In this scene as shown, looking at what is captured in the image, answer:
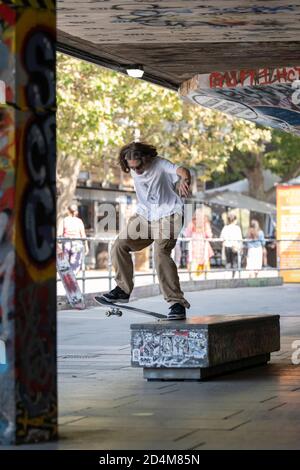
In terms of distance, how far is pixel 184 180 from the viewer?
10.8 m

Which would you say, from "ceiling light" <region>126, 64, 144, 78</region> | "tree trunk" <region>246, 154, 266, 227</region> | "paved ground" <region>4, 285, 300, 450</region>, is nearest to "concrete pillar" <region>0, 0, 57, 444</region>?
"paved ground" <region>4, 285, 300, 450</region>

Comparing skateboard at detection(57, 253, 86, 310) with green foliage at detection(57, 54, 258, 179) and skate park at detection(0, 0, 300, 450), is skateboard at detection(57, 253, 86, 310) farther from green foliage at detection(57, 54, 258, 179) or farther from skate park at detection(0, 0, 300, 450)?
green foliage at detection(57, 54, 258, 179)

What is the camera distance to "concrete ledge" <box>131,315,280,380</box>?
9984 mm

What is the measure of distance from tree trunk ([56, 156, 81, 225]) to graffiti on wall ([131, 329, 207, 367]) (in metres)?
25.2

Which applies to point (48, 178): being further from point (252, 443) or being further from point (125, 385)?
point (125, 385)

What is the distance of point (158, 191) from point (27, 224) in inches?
182

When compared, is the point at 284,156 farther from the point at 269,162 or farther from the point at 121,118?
the point at 121,118

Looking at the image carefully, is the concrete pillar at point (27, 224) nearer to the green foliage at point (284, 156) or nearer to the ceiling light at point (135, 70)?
the ceiling light at point (135, 70)

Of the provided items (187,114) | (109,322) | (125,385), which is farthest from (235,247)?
(125,385)

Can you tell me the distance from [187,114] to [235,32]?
21.0 m

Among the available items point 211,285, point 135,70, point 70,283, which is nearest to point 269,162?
point 211,285

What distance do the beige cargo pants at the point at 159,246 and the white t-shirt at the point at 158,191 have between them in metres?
0.07

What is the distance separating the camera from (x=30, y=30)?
264 inches
